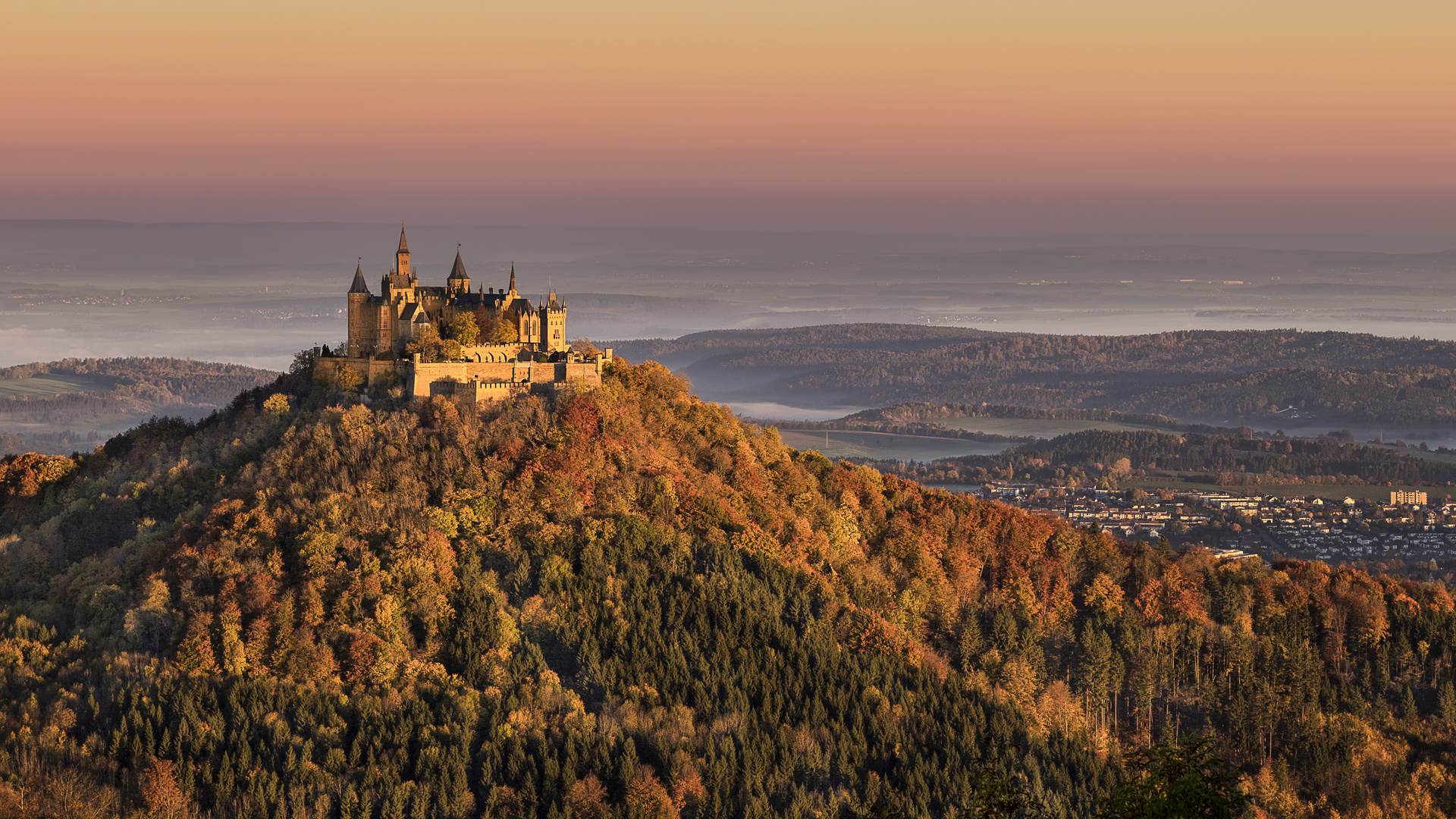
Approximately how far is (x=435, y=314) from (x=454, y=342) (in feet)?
10.3

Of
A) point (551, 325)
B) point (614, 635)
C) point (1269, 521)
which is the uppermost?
point (551, 325)

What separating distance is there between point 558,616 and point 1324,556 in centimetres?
9679

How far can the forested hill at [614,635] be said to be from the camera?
6844 centimetres

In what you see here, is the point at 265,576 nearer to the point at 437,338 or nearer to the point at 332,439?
the point at 332,439

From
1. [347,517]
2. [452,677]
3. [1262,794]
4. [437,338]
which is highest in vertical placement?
[437,338]

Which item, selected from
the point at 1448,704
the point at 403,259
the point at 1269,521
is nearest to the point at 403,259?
the point at 403,259

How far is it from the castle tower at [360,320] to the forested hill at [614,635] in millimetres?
3672

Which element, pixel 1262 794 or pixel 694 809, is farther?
pixel 1262 794

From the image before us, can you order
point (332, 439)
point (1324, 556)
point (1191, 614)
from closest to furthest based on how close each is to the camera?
point (332, 439) < point (1191, 614) < point (1324, 556)

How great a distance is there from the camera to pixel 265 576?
7669 cm

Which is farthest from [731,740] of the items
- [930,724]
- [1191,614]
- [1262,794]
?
[1191,614]

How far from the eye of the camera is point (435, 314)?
90.8 meters

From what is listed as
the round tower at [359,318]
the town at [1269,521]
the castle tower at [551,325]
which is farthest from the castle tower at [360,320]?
the town at [1269,521]

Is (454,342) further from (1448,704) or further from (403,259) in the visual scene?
(1448,704)
